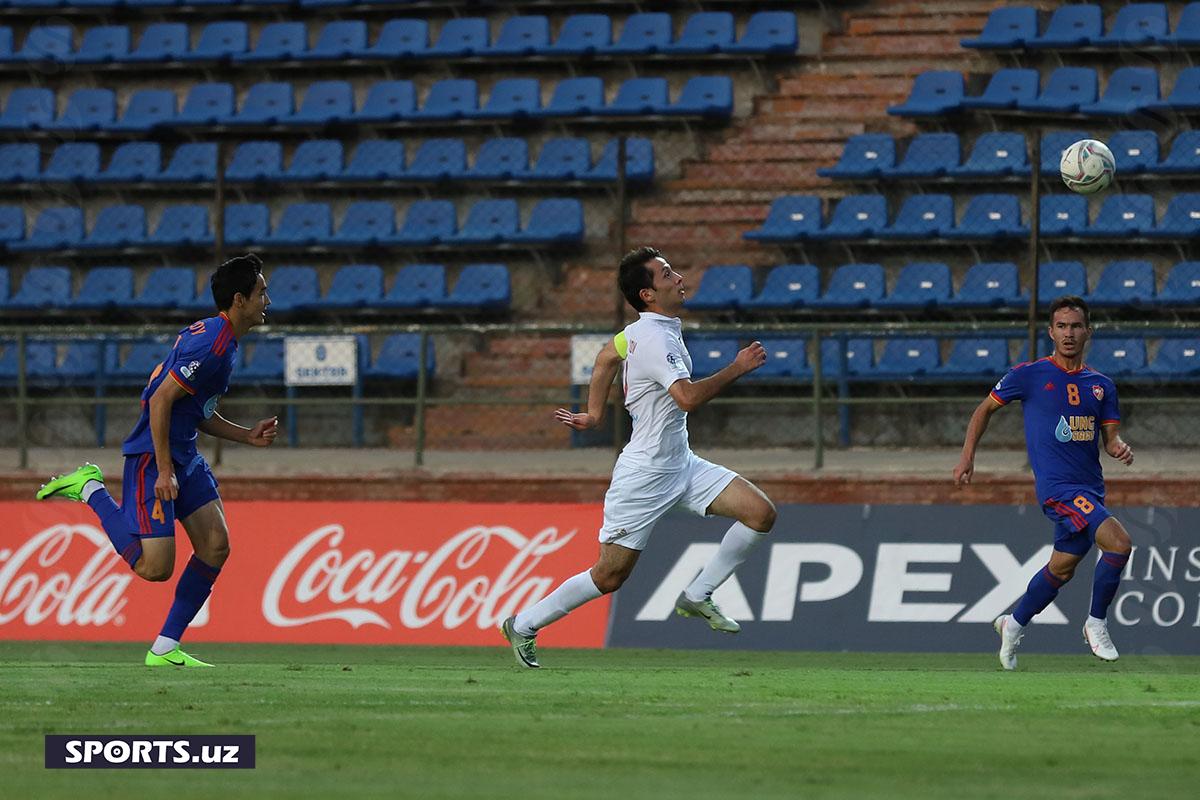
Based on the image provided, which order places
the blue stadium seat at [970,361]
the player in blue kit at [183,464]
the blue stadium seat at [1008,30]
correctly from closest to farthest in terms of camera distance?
the player in blue kit at [183,464]
the blue stadium seat at [970,361]
the blue stadium seat at [1008,30]

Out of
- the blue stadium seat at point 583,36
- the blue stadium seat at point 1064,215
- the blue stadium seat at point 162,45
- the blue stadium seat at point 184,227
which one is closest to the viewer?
the blue stadium seat at point 1064,215

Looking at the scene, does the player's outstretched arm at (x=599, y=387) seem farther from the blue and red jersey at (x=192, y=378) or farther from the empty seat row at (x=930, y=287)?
the empty seat row at (x=930, y=287)

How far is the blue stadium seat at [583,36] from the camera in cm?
2395

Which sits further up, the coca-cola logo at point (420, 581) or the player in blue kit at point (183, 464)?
the player in blue kit at point (183, 464)

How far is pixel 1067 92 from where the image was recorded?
69.9ft

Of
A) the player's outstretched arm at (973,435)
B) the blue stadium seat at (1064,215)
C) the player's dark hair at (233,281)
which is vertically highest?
the blue stadium seat at (1064,215)

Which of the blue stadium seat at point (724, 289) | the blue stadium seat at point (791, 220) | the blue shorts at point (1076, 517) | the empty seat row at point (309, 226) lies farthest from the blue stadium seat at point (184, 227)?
the blue shorts at point (1076, 517)

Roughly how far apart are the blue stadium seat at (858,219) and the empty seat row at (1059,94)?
1537 millimetres

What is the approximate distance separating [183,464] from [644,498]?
2.59 m

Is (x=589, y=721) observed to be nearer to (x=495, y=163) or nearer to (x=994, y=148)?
(x=994, y=148)

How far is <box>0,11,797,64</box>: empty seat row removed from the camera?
23.8 m

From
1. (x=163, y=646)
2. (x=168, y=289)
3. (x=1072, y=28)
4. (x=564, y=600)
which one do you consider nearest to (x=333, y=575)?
(x=163, y=646)

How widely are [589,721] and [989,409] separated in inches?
200

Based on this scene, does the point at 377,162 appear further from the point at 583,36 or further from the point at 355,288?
the point at 583,36
